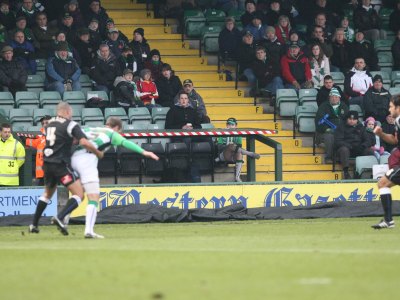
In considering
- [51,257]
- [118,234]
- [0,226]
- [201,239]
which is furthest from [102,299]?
[0,226]

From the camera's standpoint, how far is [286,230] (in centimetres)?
1898

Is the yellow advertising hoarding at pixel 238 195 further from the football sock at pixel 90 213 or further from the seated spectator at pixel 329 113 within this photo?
the football sock at pixel 90 213

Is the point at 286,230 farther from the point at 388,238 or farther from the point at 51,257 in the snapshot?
the point at 51,257

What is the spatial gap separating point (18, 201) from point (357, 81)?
9.59m

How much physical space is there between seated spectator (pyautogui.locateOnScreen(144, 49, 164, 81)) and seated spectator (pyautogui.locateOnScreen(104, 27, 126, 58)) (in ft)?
2.11

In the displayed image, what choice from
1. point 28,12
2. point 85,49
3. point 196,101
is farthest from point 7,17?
point 196,101

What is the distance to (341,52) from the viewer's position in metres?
29.9

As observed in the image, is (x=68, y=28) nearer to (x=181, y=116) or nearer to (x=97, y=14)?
(x=97, y=14)

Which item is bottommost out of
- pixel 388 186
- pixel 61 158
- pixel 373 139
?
pixel 388 186

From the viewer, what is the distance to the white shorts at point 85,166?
56.5 feet

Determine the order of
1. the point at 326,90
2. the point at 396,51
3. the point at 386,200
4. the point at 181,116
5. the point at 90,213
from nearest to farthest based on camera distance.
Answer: the point at 90,213 → the point at 386,200 → the point at 181,116 → the point at 326,90 → the point at 396,51

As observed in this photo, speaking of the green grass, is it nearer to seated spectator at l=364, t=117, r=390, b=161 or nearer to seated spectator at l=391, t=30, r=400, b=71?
seated spectator at l=364, t=117, r=390, b=161

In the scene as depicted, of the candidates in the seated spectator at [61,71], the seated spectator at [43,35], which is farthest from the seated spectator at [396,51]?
the seated spectator at [43,35]

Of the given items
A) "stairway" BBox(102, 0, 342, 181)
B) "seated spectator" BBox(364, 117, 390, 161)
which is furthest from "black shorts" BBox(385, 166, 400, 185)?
"seated spectator" BBox(364, 117, 390, 161)
